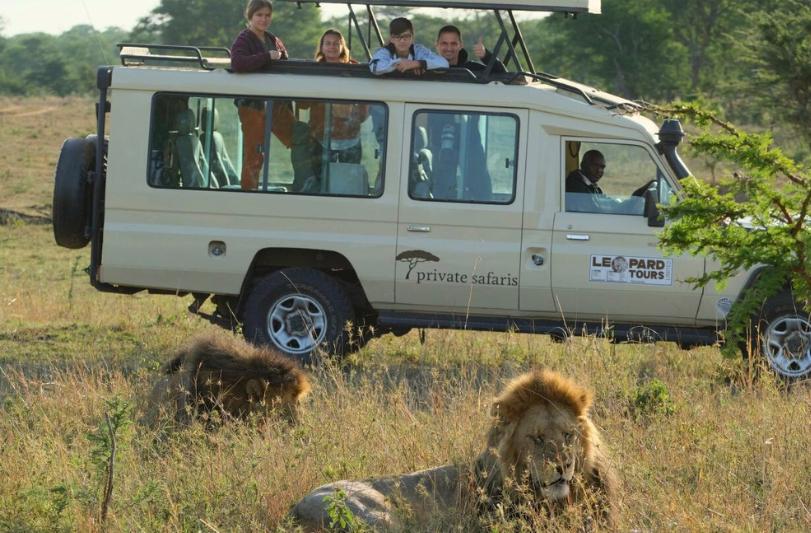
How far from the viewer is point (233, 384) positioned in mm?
6637

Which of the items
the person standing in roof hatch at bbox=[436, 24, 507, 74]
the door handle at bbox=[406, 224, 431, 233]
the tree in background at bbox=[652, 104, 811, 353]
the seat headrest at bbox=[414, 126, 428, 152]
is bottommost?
the door handle at bbox=[406, 224, 431, 233]

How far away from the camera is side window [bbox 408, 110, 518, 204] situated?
865 cm

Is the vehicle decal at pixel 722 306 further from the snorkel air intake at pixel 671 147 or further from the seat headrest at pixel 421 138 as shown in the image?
the seat headrest at pixel 421 138

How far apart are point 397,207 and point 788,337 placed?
2.67 m

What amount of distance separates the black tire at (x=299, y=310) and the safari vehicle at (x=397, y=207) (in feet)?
0.04

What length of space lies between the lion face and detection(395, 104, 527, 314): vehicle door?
3933mm

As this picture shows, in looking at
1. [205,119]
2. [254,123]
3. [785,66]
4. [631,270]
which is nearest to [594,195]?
[631,270]

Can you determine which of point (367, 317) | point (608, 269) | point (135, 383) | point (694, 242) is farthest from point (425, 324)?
point (694, 242)

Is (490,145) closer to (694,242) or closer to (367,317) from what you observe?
(367,317)

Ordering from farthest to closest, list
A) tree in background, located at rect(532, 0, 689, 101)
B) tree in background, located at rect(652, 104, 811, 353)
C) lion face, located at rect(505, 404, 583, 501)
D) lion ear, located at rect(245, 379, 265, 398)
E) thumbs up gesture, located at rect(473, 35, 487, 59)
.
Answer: tree in background, located at rect(532, 0, 689, 101)
thumbs up gesture, located at rect(473, 35, 487, 59)
lion ear, located at rect(245, 379, 265, 398)
tree in background, located at rect(652, 104, 811, 353)
lion face, located at rect(505, 404, 583, 501)

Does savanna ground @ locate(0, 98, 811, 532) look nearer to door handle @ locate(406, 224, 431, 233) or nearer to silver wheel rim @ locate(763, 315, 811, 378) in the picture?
silver wheel rim @ locate(763, 315, 811, 378)

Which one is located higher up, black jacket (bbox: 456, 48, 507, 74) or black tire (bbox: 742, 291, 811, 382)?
black jacket (bbox: 456, 48, 507, 74)

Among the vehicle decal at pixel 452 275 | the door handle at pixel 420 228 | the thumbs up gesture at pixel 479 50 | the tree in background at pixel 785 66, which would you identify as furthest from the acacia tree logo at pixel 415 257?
the tree in background at pixel 785 66

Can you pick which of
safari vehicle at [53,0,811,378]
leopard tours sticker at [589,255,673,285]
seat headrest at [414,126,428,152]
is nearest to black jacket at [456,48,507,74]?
safari vehicle at [53,0,811,378]
